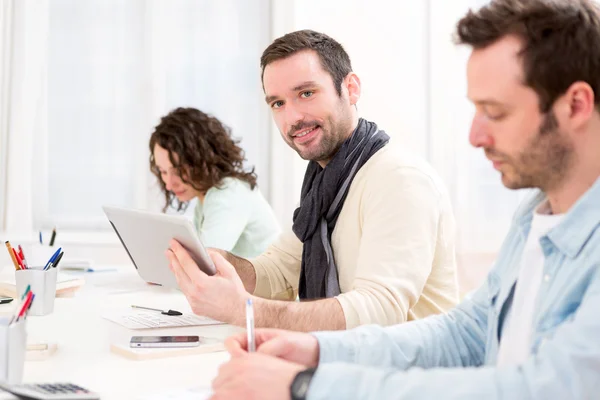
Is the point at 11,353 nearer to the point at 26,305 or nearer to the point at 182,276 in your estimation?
the point at 26,305

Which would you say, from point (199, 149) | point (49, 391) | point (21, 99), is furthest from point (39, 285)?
point (21, 99)

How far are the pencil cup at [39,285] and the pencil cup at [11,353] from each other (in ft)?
1.95

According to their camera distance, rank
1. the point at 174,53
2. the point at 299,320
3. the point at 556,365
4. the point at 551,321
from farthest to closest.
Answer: the point at 174,53, the point at 299,320, the point at 551,321, the point at 556,365

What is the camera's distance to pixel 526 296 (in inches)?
41.6

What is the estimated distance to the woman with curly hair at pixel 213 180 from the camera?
273 cm

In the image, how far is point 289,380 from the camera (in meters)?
0.85

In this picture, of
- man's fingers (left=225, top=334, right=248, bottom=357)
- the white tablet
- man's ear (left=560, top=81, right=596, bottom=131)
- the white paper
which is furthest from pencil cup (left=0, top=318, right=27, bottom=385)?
man's ear (left=560, top=81, right=596, bottom=131)

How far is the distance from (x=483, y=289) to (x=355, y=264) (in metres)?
0.55

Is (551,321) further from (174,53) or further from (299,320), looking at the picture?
(174,53)

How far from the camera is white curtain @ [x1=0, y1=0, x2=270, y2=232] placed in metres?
3.90

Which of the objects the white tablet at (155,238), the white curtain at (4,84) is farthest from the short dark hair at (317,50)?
the white curtain at (4,84)

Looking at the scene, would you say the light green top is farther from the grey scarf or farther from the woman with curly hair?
the grey scarf

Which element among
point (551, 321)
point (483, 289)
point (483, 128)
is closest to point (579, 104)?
point (483, 128)

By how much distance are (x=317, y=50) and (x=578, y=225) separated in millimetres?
1119
